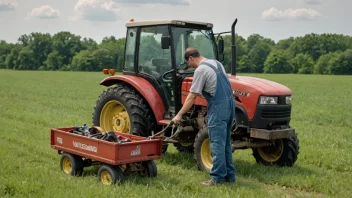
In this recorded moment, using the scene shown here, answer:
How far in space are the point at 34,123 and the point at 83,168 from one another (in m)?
5.99

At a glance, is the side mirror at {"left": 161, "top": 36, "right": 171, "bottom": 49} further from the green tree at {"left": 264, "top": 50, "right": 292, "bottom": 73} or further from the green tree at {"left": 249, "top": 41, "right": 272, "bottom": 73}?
the green tree at {"left": 249, "top": 41, "right": 272, "bottom": 73}

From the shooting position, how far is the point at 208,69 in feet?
21.4

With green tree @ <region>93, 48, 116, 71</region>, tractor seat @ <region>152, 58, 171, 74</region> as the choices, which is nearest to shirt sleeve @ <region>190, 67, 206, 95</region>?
tractor seat @ <region>152, 58, 171, 74</region>

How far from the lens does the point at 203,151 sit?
24.2ft

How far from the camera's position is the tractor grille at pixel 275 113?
729 cm

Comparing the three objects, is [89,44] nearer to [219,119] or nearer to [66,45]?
[66,45]

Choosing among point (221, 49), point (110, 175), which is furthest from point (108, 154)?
point (221, 49)

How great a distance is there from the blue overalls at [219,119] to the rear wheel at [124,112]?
5.72 ft

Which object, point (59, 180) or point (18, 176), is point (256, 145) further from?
point (18, 176)

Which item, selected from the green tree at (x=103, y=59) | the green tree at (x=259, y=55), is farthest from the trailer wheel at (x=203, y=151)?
the green tree at (x=259, y=55)

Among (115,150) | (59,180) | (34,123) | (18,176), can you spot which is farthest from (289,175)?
(34,123)

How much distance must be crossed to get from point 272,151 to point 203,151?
1.40 metres

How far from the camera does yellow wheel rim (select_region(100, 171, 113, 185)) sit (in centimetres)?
646

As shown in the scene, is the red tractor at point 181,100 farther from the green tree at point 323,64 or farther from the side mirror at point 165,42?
the green tree at point 323,64
